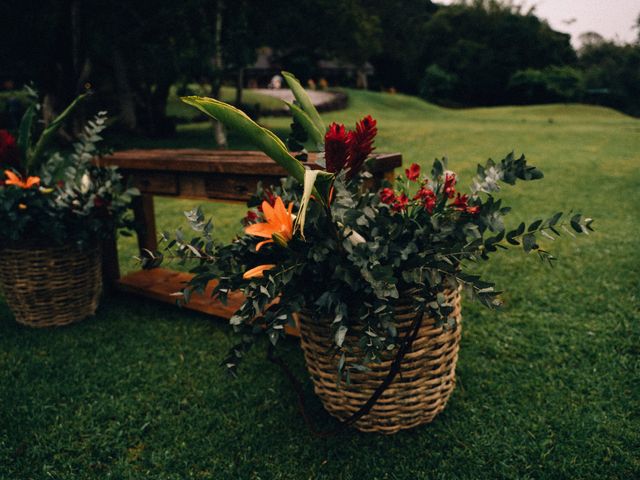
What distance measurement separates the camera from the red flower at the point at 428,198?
1.79 metres

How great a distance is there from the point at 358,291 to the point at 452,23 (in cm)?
4799

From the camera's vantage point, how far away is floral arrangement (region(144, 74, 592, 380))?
5.28 feet

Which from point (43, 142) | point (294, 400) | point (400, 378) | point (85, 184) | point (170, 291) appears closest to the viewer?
point (400, 378)

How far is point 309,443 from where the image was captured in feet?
6.68

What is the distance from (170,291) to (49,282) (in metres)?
0.72

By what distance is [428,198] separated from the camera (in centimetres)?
179

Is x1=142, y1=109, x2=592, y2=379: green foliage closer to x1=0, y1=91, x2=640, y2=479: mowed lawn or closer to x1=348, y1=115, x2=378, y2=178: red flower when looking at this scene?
x1=348, y1=115, x2=378, y2=178: red flower

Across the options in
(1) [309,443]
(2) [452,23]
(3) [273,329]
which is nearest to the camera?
(3) [273,329]

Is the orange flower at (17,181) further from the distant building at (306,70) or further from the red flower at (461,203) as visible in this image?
the distant building at (306,70)

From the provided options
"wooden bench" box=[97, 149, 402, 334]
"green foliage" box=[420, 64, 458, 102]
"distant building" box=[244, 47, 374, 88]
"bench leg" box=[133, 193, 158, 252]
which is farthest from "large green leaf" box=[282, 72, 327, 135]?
"green foliage" box=[420, 64, 458, 102]

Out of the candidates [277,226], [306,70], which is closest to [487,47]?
[306,70]

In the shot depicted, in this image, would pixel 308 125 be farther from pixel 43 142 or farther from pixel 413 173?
pixel 43 142

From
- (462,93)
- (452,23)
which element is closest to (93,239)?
(462,93)

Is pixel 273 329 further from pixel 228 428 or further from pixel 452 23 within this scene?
pixel 452 23
